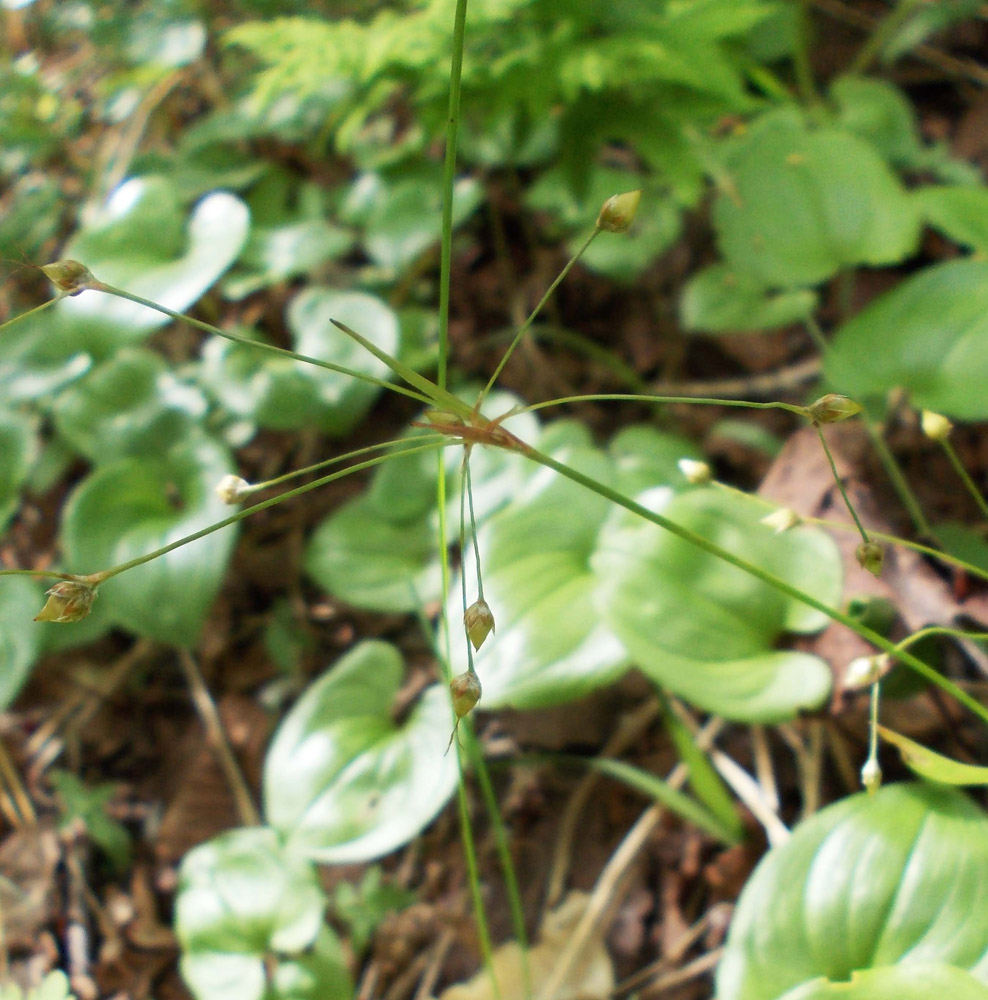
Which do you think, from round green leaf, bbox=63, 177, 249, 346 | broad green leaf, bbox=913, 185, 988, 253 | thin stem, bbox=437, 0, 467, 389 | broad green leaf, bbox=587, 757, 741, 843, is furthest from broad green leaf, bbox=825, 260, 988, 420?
round green leaf, bbox=63, 177, 249, 346

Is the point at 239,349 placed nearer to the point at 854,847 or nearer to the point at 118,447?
the point at 118,447

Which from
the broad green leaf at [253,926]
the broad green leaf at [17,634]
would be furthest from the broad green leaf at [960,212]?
the broad green leaf at [17,634]

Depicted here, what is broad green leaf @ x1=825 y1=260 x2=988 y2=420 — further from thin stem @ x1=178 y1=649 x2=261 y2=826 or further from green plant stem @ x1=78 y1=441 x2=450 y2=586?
thin stem @ x1=178 y1=649 x2=261 y2=826

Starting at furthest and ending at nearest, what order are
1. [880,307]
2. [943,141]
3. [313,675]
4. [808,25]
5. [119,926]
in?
[808,25], [943,141], [313,675], [119,926], [880,307]

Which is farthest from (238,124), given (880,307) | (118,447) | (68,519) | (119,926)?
(119,926)

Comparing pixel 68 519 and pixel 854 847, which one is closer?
pixel 854 847
